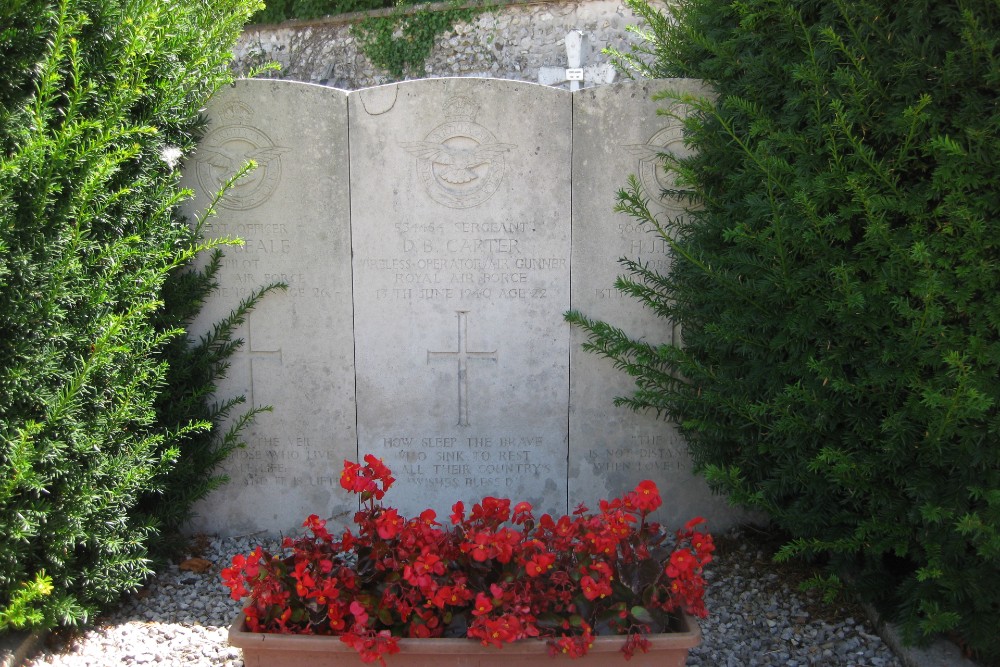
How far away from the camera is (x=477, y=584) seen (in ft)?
8.51

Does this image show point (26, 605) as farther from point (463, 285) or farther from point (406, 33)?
point (406, 33)

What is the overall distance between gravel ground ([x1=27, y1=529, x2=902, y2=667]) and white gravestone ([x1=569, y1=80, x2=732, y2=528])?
0.57 metres

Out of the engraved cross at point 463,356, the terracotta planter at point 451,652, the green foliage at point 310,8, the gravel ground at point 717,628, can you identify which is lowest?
the gravel ground at point 717,628

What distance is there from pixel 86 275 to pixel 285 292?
105 centimetres

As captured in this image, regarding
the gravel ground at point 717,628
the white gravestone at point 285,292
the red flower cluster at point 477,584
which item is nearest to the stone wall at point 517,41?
the white gravestone at point 285,292

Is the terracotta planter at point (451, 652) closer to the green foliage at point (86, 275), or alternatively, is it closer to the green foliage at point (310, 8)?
the green foliage at point (86, 275)

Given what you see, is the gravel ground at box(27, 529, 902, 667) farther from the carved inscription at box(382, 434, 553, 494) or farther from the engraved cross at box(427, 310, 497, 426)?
the engraved cross at box(427, 310, 497, 426)

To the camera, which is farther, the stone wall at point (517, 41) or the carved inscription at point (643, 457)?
the stone wall at point (517, 41)

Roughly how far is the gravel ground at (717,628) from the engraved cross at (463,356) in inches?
55.3

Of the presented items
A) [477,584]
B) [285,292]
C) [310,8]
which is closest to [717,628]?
[477,584]

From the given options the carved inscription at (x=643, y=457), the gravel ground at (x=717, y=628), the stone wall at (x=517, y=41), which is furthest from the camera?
the stone wall at (x=517, y=41)

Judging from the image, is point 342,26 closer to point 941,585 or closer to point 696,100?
point 696,100

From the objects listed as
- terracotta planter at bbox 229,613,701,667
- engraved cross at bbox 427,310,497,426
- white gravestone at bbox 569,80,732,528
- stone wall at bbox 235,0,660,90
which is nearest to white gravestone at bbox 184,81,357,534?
engraved cross at bbox 427,310,497,426

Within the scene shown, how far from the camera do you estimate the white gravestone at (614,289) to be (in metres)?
3.67
